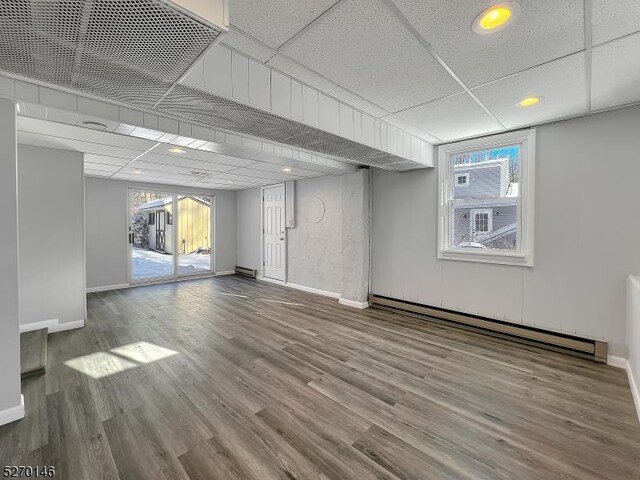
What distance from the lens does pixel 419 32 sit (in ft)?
A: 5.49

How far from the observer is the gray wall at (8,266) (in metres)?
1.95

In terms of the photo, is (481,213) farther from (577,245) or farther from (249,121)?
(249,121)

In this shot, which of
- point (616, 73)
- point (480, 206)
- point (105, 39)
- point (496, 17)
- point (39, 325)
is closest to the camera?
point (105, 39)

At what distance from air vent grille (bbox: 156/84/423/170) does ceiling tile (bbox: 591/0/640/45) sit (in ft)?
5.82

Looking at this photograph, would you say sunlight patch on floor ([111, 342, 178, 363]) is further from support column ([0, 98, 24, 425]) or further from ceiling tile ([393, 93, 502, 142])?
ceiling tile ([393, 93, 502, 142])

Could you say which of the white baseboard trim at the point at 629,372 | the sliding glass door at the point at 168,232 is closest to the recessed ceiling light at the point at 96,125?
the sliding glass door at the point at 168,232

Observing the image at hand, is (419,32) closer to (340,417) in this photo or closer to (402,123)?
(402,123)

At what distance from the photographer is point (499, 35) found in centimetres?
168

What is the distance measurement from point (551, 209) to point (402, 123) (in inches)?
76.9

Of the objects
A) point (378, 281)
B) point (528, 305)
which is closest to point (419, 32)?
point (528, 305)

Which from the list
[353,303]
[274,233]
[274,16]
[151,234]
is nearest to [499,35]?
[274,16]

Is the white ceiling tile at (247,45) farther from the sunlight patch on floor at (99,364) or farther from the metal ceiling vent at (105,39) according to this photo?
the sunlight patch on floor at (99,364)

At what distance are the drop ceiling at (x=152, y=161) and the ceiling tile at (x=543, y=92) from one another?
250 centimetres

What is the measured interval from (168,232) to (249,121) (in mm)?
6950
